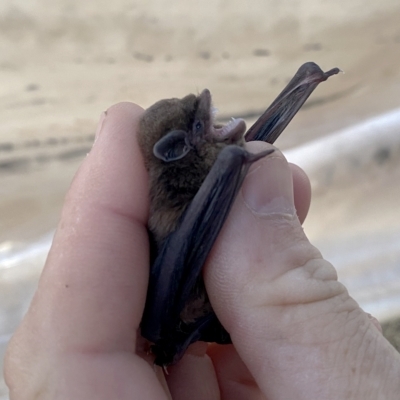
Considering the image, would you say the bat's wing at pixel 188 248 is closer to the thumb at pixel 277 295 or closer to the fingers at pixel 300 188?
the thumb at pixel 277 295

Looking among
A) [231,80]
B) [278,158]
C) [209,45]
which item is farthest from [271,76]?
[278,158]

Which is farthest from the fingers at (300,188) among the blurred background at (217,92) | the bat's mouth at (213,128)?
the blurred background at (217,92)

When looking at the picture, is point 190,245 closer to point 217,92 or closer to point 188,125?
point 188,125

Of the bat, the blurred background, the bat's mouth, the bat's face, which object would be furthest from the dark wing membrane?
the blurred background

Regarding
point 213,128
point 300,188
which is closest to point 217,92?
point 300,188

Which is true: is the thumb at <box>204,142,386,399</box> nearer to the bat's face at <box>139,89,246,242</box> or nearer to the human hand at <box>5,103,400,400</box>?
the human hand at <box>5,103,400,400</box>

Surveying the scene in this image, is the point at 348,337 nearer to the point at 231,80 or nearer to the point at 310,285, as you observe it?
the point at 310,285
